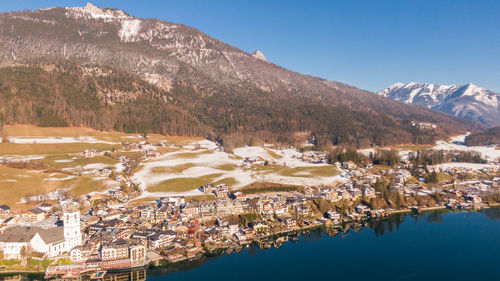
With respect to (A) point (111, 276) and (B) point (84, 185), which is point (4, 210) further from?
(A) point (111, 276)

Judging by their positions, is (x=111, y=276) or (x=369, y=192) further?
(x=369, y=192)

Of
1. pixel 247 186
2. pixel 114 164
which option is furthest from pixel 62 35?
pixel 247 186

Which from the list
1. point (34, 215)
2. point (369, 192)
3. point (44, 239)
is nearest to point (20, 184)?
point (34, 215)

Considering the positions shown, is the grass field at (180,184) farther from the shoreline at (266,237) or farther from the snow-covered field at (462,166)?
the snow-covered field at (462,166)

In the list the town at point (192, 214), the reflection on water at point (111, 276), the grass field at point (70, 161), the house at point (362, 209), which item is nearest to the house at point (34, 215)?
the town at point (192, 214)

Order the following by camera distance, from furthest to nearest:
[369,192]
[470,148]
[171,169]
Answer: [470,148] < [171,169] < [369,192]

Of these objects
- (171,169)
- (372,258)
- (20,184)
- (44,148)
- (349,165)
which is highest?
(44,148)

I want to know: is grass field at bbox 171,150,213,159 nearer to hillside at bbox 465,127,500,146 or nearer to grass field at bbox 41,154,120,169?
grass field at bbox 41,154,120,169
